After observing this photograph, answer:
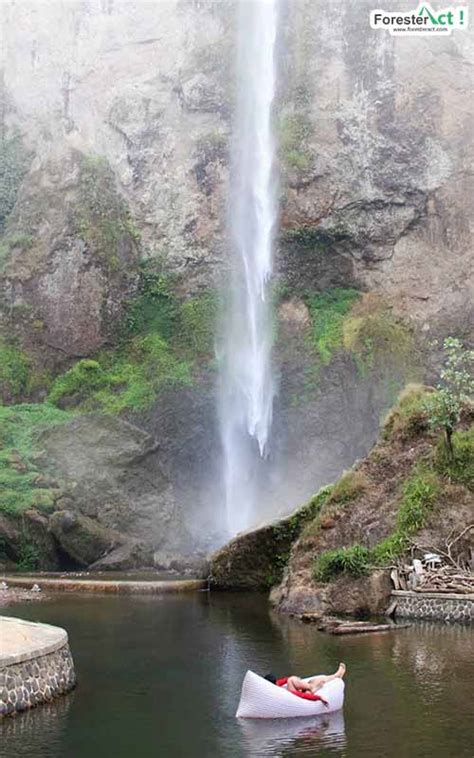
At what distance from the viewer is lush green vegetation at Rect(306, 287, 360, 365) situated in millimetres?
47406

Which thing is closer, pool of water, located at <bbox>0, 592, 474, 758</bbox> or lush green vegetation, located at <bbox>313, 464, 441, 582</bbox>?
pool of water, located at <bbox>0, 592, 474, 758</bbox>

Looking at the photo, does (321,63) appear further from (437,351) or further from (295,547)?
(295,547)

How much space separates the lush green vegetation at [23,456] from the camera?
34969 mm

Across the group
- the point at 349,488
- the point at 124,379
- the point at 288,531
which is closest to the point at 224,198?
the point at 124,379

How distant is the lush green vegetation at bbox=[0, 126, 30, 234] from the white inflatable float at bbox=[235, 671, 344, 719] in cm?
4295

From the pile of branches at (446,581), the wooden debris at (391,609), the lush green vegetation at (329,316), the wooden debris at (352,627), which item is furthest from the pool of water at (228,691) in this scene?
the lush green vegetation at (329,316)

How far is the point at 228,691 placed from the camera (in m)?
15.0

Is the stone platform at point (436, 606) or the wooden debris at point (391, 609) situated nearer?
the stone platform at point (436, 606)

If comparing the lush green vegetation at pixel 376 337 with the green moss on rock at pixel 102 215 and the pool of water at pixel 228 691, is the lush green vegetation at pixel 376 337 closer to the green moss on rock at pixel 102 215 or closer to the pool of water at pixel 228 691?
the green moss on rock at pixel 102 215

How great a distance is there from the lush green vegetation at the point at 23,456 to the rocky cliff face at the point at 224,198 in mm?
4028

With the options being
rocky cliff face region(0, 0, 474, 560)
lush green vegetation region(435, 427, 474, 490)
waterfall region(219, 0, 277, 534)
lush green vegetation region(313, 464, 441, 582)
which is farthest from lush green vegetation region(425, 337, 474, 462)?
rocky cliff face region(0, 0, 474, 560)

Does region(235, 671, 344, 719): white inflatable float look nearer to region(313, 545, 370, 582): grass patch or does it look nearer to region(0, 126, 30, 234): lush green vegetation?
region(313, 545, 370, 582): grass patch

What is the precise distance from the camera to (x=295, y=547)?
2669 cm

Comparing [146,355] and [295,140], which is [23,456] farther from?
[295,140]
